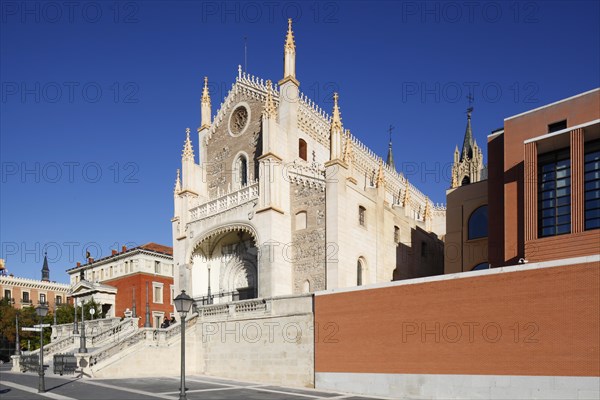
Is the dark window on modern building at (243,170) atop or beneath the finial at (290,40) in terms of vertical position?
beneath

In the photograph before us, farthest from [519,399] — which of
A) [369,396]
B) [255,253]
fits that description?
[255,253]

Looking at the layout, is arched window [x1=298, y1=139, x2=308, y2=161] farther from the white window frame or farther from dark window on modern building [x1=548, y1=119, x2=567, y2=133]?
the white window frame

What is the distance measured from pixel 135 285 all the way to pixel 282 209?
1121 inches

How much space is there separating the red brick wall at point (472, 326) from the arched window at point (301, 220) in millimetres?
9473

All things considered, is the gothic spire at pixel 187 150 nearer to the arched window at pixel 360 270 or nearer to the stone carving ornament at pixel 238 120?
the stone carving ornament at pixel 238 120

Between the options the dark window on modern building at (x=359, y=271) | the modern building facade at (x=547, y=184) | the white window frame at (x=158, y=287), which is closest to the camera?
the modern building facade at (x=547, y=184)

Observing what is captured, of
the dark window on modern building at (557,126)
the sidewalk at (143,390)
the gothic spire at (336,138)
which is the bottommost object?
the sidewalk at (143,390)

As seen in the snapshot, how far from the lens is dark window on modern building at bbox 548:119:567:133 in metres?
20.4

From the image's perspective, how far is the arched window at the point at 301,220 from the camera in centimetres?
3108

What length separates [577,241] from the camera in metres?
18.1

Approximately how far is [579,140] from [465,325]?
808 centimetres

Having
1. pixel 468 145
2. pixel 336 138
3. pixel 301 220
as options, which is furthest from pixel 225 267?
pixel 468 145

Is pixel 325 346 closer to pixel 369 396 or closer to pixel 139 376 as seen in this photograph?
pixel 369 396

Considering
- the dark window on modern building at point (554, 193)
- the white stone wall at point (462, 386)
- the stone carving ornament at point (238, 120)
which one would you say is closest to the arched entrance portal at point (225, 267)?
the stone carving ornament at point (238, 120)
